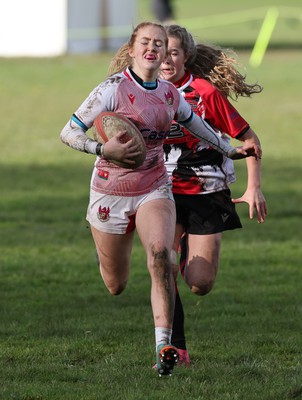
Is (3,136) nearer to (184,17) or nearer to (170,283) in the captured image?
(170,283)

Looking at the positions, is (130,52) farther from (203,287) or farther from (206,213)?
(203,287)

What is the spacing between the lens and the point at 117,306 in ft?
32.5

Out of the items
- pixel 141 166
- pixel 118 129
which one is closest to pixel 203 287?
pixel 141 166

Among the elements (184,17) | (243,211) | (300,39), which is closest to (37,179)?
(243,211)

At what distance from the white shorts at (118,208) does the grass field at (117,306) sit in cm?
86

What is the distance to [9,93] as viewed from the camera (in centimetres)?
2930

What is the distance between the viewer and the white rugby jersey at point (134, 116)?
23.5 ft

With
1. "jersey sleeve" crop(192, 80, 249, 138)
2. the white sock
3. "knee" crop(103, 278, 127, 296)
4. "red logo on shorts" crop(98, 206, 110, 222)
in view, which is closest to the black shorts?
"jersey sleeve" crop(192, 80, 249, 138)

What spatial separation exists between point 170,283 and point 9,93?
2279 cm

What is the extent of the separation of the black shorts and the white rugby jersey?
0.91 m

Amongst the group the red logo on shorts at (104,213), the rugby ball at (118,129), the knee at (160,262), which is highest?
the rugby ball at (118,129)

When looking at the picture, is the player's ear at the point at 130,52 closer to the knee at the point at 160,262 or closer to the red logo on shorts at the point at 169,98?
the red logo on shorts at the point at 169,98

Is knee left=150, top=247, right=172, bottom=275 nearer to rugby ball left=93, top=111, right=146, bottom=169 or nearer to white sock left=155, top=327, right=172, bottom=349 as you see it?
white sock left=155, top=327, right=172, bottom=349

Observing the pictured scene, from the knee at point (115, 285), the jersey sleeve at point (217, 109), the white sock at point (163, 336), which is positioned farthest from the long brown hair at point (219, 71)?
the white sock at point (163, 336)
